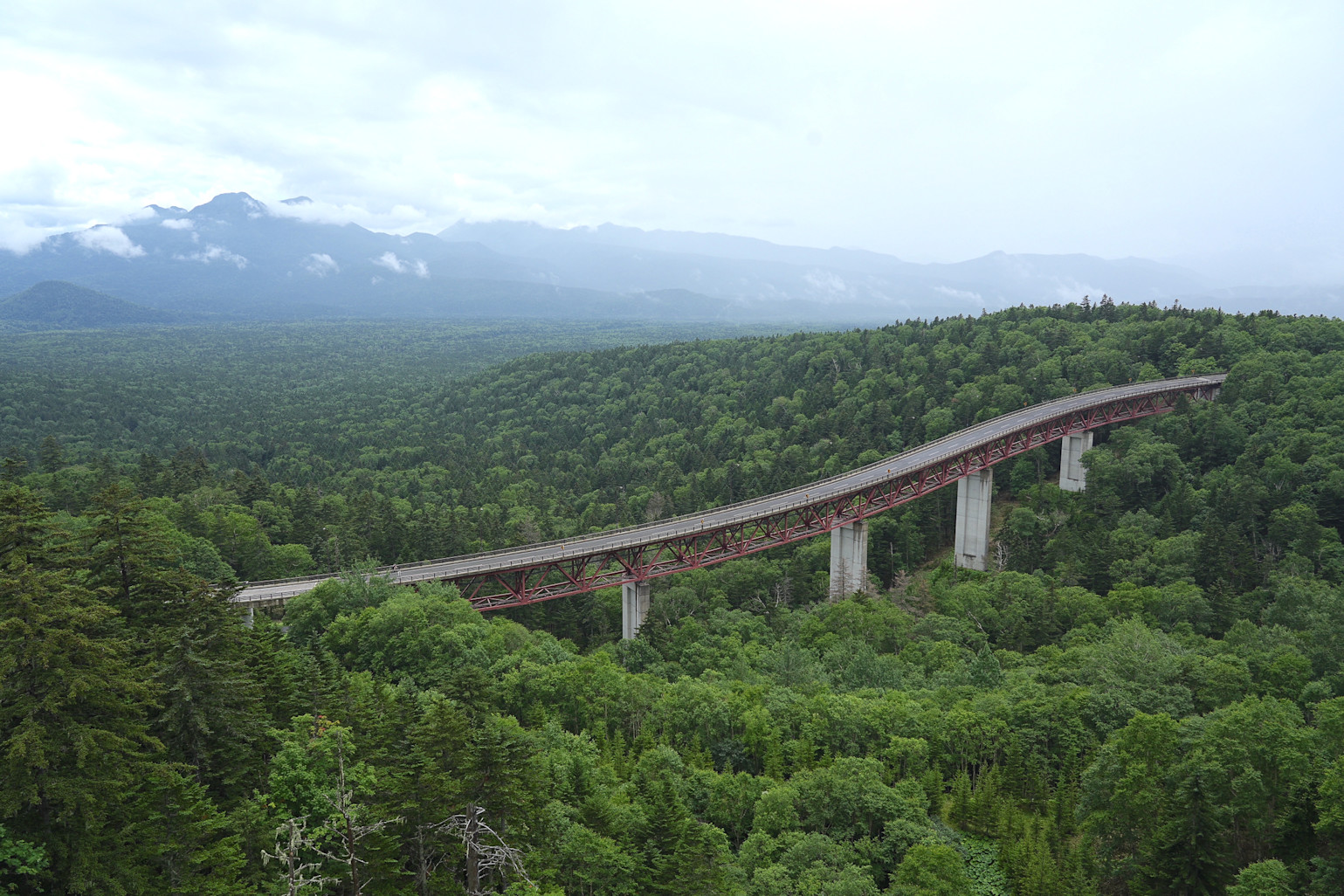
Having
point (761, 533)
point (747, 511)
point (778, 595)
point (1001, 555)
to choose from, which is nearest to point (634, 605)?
point (761, 533)

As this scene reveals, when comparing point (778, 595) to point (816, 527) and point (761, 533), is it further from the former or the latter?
point (761, 533)

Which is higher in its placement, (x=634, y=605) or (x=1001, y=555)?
(x=634, y=605)

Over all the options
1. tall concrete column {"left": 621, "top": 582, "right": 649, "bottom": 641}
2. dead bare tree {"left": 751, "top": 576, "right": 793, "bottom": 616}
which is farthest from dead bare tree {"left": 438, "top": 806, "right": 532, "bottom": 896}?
dead bare tree {"left": 751, "top": 576, "right": 793, "bottom": 616}

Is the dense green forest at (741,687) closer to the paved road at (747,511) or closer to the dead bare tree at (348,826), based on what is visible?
the dead bare tree at (348,826)

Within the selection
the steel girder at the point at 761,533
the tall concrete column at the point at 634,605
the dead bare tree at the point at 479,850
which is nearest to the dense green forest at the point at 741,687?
the dead bare tree at the point at 479,850

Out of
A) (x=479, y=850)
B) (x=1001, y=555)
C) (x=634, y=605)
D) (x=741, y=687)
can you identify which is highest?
(x=479, y=850)

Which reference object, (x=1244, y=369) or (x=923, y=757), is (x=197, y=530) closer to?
(x=923, y=757)

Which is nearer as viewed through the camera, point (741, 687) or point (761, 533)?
point (741, 687)
